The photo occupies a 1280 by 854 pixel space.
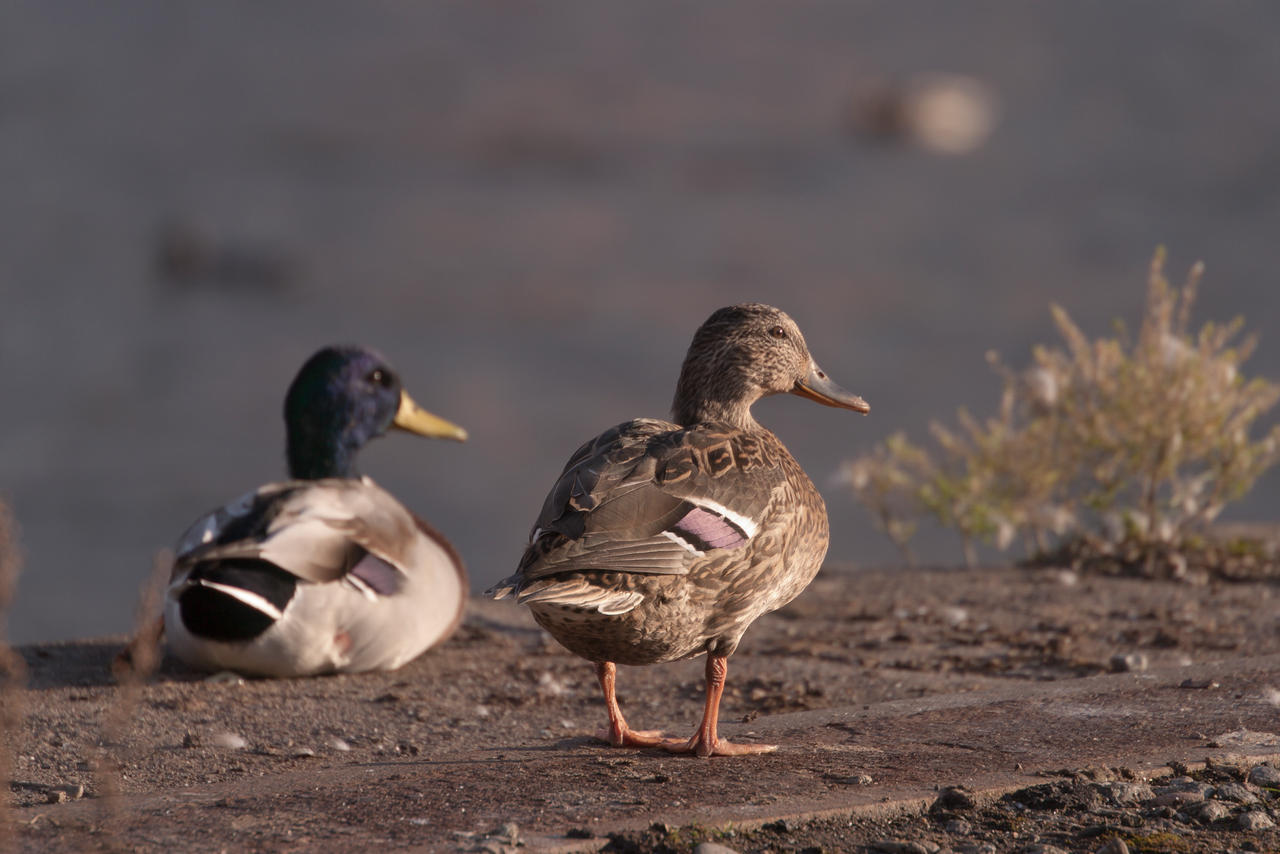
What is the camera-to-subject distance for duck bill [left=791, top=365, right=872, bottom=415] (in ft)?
14.0

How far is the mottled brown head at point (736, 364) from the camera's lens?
13.3 feet

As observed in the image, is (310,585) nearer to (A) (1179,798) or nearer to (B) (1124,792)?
(B) (1124,792)

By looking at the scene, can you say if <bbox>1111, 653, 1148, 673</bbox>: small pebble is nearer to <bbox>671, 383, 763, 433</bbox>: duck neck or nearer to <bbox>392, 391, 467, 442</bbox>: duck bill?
<bbox>671, 383, 763, 433</bbox>: duck neck

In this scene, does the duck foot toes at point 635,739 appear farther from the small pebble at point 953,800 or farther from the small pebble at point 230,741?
the small pebble at point 230,741

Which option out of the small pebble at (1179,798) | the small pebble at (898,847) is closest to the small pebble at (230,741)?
the small pebble at (898,847)

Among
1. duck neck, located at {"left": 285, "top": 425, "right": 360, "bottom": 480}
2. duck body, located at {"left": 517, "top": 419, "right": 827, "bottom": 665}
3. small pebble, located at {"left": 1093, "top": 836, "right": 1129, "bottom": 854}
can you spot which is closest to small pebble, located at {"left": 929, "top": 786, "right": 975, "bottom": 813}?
small pebble, located at {"left": 1093, "top": 836, "right": 1129, "bottom": 854}

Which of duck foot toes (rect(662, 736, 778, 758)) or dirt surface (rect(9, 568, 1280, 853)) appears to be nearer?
dirt surface (rect(9, 568, 1280, 853))

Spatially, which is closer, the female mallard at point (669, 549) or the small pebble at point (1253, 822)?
the small pebble at point (1253, 822)

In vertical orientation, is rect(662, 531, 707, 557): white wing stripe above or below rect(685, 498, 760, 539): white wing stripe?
below

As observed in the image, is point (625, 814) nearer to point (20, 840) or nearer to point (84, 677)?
point (20, 840)

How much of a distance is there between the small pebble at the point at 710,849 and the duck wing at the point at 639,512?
694mm

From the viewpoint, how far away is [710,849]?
2621 mm

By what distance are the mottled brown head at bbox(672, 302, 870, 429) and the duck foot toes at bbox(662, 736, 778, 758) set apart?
3.26 feet

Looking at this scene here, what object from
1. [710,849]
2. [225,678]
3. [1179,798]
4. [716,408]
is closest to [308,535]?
[225,678]
